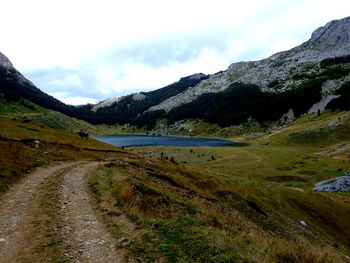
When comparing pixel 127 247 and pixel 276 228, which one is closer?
pixel 127 247

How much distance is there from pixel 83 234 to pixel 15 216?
5.10 metres

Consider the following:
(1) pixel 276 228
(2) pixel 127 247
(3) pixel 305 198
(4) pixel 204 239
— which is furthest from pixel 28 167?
(3) pixel 305 198

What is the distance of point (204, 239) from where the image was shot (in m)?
11.3

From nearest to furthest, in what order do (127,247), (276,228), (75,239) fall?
1. (127,247)
2. (75,239)
3. (276,228)

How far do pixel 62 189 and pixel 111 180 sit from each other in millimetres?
4360

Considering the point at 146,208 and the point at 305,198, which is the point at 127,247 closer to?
the point at 146,208

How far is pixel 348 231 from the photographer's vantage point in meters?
39.0

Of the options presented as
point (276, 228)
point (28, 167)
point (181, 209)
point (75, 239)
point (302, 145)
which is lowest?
point (302, 145)

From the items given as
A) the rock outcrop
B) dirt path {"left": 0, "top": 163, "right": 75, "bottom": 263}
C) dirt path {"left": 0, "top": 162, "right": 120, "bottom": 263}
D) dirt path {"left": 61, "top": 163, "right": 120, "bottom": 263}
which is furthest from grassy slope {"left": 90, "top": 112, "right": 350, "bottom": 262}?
dirt path {"left": 0, "top": 163, "right": 75, "bottom": 263}

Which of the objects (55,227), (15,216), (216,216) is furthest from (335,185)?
(15,216)

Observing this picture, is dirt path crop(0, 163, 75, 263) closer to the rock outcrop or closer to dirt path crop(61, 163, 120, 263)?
dirt path crop(61, 163, 120, 263)

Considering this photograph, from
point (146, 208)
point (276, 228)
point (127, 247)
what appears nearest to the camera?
point (127, 247)

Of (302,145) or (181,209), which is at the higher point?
(181,209)

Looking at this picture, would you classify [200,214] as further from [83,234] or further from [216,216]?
[83,234]
